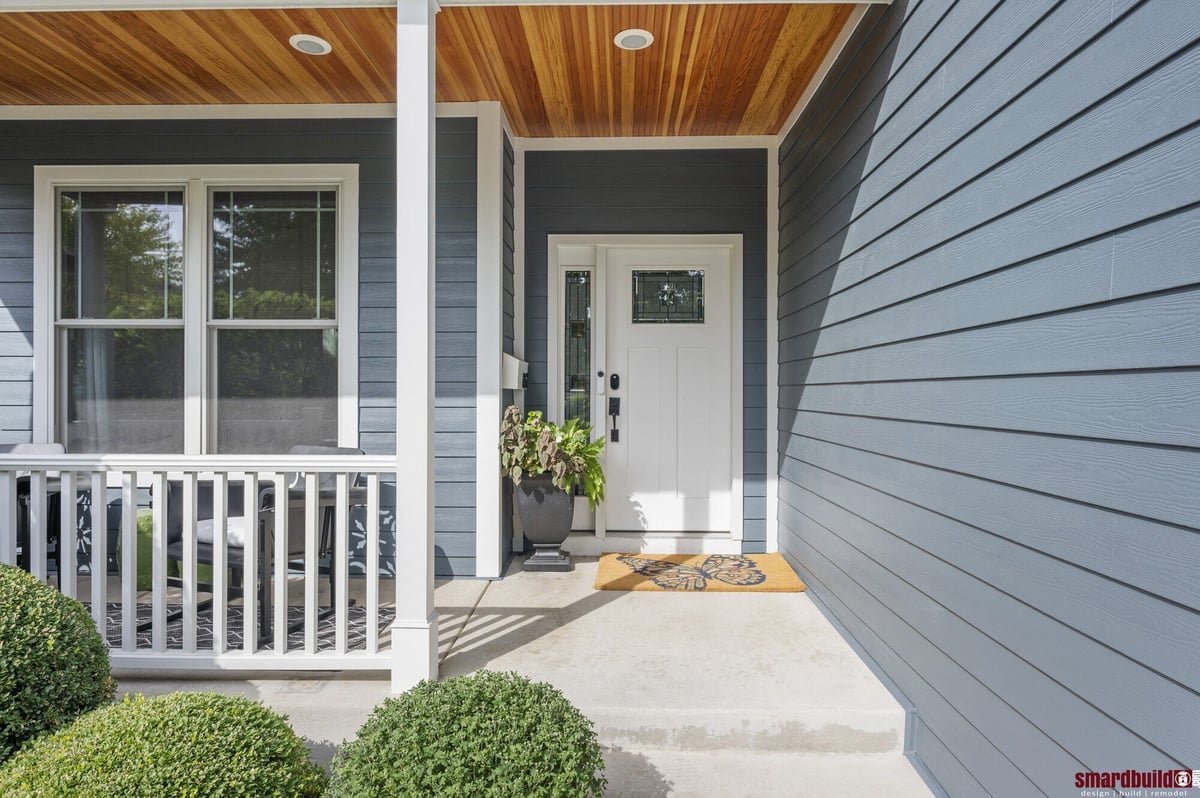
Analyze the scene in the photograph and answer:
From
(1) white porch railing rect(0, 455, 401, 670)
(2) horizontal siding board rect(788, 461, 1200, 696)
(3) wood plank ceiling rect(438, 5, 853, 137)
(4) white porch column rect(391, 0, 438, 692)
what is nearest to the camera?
(2) horizontal siding board rect(788, 461, 1200, 696)

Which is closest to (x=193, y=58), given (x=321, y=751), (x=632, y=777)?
(x=321, y=751)

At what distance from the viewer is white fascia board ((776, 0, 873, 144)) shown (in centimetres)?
264

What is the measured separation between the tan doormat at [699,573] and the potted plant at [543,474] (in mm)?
344

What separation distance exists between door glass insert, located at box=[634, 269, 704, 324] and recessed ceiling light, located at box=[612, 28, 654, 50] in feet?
5.11

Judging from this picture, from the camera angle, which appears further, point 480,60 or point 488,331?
point 488,331

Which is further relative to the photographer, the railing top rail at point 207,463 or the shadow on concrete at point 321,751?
the railing top rail at point 207,463

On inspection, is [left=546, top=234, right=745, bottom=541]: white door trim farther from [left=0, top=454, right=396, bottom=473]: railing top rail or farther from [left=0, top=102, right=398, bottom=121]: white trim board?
[left=0, top=454, right=396, bottom=473]: railing top rail

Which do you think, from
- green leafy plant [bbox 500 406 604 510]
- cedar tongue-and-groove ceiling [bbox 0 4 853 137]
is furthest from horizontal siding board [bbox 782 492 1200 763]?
cedar tongue-and-groove ceiling [bbox 0 4 853 137]

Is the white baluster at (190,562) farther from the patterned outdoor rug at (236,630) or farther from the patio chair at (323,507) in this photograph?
the patio chair at (323,507)

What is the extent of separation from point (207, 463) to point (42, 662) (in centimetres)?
77

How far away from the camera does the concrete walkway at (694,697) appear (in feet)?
6.52

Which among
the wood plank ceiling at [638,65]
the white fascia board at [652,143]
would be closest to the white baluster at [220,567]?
the wood plank ceiling at [638,65]

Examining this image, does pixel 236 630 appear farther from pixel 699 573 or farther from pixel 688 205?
pixel 688 205

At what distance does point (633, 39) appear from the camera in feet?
9.41
